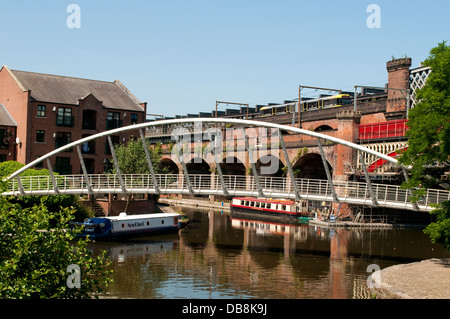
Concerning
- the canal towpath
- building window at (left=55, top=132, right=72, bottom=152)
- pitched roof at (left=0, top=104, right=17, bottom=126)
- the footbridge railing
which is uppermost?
pitched roof at (left=0, top=104, right=17, bottom=126)

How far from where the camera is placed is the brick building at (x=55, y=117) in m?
55.6

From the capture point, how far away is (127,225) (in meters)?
40.8

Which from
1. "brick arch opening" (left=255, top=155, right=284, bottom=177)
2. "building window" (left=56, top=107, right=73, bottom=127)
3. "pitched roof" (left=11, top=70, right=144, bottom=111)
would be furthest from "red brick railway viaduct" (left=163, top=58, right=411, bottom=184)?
"building window" (left=56, top=107, right=73, bottom=127)

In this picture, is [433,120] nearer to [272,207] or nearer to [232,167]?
[272,207]

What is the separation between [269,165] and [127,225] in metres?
26.9

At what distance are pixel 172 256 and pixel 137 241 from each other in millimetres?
7161

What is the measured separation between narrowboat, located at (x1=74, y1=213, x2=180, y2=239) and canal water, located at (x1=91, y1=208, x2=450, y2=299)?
1.14 metres

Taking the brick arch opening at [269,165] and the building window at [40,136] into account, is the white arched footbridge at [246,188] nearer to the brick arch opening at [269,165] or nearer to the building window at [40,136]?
the building window at [40,136]

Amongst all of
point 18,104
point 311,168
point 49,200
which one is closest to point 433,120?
point 49,200

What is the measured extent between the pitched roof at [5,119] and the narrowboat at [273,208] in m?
25.6

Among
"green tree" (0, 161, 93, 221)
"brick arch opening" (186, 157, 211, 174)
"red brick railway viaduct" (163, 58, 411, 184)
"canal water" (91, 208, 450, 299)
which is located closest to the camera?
"canal water" (91, 208, 450, 299)

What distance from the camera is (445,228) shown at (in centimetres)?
2367

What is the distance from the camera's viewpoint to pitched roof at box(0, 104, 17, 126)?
184ft

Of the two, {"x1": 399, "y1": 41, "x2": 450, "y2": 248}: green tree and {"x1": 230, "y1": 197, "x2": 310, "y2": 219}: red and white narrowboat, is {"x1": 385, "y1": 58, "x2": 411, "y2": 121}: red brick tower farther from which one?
{"x1": 399, "y1": 41, "x2": 450, "y2": 248}: green tree
